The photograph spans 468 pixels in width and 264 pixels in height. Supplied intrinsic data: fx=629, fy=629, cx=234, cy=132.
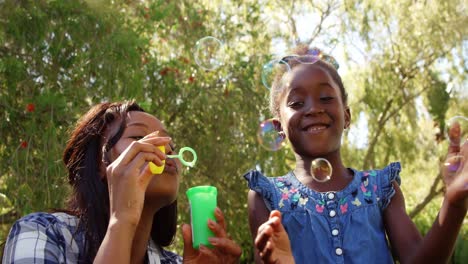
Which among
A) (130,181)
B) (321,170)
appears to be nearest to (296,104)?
(321,170)

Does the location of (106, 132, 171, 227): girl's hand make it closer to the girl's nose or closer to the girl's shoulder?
the girl's nose

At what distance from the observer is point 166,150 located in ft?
6.11

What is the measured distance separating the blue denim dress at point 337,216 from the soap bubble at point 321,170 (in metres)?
0.06

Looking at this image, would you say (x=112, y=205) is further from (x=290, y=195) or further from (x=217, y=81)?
(x=217, y=81)

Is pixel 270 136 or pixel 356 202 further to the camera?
pixel 270 136

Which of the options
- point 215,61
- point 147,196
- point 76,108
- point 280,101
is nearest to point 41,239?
point 147,196

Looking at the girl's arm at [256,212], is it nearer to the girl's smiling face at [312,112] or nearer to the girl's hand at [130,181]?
the girl's smiling face at [312,112]

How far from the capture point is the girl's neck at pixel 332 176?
6.79 feet

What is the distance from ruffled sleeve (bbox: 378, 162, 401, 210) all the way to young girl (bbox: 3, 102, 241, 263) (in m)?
0.56

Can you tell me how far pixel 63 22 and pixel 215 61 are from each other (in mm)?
1449

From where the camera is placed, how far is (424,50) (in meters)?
9.09

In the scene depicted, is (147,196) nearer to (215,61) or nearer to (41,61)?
(215,61)

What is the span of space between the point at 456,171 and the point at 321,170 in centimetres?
49

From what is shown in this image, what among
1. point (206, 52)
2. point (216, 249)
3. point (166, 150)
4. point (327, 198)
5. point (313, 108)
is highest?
point (206, 52)
